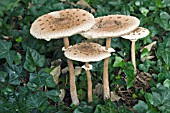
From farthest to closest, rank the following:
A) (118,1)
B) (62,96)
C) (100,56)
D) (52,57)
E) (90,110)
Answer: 1. (118,1)
2. (52,57)
3. (62,96)
4. (90,110)
5. (100,56)

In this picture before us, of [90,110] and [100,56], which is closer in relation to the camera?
[100,56]

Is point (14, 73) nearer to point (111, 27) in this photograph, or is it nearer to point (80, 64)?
point (80, 64)

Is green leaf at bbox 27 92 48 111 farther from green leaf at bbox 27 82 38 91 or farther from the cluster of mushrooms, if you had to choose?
the cluster of mushrooms

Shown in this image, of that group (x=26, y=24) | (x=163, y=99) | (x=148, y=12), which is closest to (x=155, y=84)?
(x=163, y=99)

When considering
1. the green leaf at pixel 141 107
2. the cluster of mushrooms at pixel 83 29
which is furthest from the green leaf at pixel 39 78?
the green leaf at pixel 141 107

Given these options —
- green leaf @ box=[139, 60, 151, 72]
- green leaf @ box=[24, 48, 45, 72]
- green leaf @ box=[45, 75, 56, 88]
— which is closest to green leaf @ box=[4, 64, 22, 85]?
green leaf @ box=[24, 48, 45, 72]

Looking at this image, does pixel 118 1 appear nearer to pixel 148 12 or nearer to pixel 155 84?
pixel 148 12
